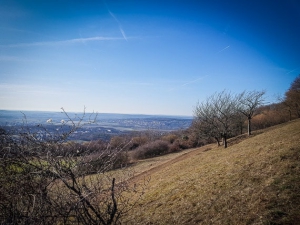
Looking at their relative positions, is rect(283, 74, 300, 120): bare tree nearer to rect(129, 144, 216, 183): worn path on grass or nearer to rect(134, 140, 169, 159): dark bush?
rect(129, 144, 216, 183): worn path on grass

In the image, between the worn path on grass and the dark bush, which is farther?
the dark bush

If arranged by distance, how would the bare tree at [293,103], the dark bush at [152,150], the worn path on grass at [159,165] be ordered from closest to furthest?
the worn path on grass at [159,165]
the bare tree at [293,103]
the dark bush at [152,150]

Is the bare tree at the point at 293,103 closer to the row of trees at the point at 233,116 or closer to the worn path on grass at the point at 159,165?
the row of trees at the point at 233,116

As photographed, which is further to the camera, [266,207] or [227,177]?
[227,177]

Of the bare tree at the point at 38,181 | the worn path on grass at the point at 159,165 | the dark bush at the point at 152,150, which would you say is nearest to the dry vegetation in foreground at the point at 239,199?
the bare tree at the point at 38,181

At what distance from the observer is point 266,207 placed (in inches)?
235

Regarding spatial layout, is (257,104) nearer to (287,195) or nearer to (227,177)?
(227,177)

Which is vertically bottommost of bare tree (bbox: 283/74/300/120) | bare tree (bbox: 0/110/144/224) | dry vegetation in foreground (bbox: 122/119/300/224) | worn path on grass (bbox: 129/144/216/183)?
worn path on grass (bbox: 129/144/216/183)

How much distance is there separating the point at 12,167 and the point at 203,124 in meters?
25.8

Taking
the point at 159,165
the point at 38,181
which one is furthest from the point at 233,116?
the point at 38,181

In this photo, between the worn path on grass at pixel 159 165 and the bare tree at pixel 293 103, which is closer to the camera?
the worn path on grass at pixel 159 165

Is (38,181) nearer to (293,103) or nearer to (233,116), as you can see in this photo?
(233,116)

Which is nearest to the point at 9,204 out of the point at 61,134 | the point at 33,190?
the point at 33,190

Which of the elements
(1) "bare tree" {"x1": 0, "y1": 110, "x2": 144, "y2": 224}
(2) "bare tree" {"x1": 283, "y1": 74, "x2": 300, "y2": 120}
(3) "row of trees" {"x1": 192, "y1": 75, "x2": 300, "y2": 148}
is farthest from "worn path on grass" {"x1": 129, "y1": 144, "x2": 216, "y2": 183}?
(2) "bare tree" {"x1": 283, "y1": 74, "x2": 300, "y2": 120}
